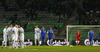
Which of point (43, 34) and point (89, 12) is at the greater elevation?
point (89, 12)

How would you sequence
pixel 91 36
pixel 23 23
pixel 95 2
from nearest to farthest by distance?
1. pixel 91 36
2. pixel 23 23
3. pixel 95 2

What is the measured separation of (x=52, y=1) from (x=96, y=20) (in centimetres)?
677

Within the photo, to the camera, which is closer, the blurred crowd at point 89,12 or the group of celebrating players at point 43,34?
the group of celebrating players at point 43,34

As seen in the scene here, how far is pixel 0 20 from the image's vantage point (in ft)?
114

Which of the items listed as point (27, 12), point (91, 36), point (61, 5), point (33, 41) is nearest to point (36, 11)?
point (27, 12)

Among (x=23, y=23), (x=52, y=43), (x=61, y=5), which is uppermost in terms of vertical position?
(x=61, y=5)

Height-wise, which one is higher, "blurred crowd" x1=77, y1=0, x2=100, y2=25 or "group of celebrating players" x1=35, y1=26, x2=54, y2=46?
"blurred crowd" x1=77, y1=0, x2=100, y2=25

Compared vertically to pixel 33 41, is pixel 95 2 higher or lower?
higher

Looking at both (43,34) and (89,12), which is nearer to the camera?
(43,34)

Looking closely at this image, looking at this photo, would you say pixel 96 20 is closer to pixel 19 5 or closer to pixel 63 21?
pixel 63 21

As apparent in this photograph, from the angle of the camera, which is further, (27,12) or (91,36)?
(27,12)

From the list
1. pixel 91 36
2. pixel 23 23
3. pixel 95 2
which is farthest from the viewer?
pixel 95 2

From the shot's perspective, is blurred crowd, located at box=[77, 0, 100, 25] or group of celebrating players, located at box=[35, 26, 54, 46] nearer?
group of celebrating players, located at box=[35, 26, 54, 46]

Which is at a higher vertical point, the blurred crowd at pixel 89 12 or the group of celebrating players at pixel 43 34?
the blurred crowd at pixel 89 12
